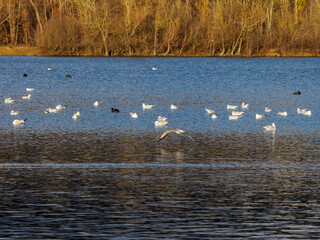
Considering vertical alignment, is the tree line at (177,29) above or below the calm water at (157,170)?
above

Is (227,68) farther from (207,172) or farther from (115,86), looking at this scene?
(207,172)

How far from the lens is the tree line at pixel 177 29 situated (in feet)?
316

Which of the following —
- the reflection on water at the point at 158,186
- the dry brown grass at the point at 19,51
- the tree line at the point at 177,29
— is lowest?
the dry brown grass at the point at 19,51

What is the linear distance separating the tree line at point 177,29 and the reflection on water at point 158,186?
6988 centimetres

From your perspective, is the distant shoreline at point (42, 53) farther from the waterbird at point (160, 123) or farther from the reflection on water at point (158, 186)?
the reflection on water at point (158, 186)

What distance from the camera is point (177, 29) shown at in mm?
97375

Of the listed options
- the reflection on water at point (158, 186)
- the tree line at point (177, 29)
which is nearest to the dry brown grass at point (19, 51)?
A: the tree line at point (177, 29)

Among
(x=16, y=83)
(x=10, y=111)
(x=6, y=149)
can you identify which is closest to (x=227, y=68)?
(x=16, y=83)

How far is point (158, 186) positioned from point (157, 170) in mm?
2282

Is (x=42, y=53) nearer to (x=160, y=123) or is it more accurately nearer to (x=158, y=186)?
(x=160, y=123)

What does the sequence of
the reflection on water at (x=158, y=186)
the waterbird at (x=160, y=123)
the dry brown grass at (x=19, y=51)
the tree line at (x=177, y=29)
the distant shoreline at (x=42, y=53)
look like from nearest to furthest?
the reflection on water at (x=158, y=186), the waterbird at (x=160, y=123), the tree line at (x=177, y=29), the distant shoreline at (x=42, y=53), the dry brown grass at (x=19, y=51)

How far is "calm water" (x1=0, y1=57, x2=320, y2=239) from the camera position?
588 inches

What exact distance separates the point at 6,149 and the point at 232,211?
11.3 m

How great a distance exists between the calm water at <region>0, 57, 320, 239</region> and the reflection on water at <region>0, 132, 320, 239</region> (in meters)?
0.03
